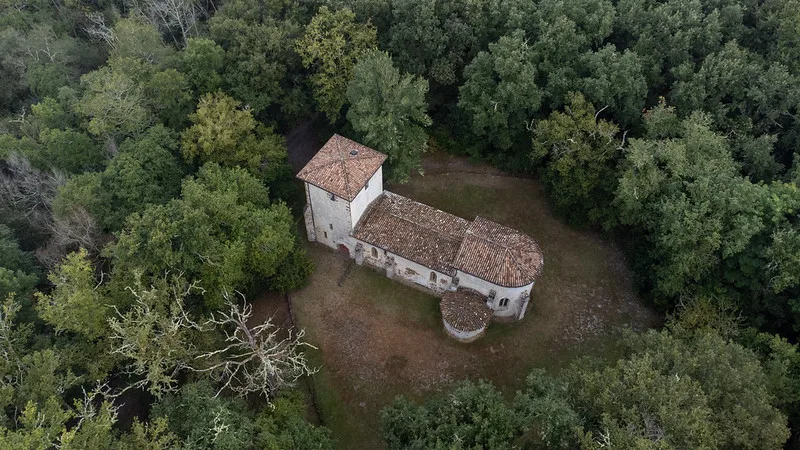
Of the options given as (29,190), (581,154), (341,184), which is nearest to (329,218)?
(341,184)

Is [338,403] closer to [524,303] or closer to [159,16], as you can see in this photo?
[524,303]

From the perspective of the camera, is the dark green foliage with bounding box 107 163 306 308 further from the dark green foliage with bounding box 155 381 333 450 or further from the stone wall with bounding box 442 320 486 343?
the stone wall with bounding box 442 320 486 343

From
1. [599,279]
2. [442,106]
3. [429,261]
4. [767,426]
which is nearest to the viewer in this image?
[767,426]

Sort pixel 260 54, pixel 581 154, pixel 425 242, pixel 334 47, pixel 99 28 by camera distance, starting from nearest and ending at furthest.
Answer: pixel 425 242 < pixel 581 154 < pixel 334 47 < pixel 260 54 < pixel 99 28

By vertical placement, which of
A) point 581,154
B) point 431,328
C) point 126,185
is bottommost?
point 431,328

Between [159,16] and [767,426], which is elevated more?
[159,16]

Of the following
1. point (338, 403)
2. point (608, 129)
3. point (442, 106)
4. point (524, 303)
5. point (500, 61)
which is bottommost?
point (338, 403)

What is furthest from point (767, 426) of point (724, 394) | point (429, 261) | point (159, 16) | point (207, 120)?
point (159, 16)

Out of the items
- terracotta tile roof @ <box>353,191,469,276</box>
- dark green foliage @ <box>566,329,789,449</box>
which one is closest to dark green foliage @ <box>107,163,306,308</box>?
terracotta tile roof @ <box>353,191,469,276</box>

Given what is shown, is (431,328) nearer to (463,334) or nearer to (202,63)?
(463,334)
